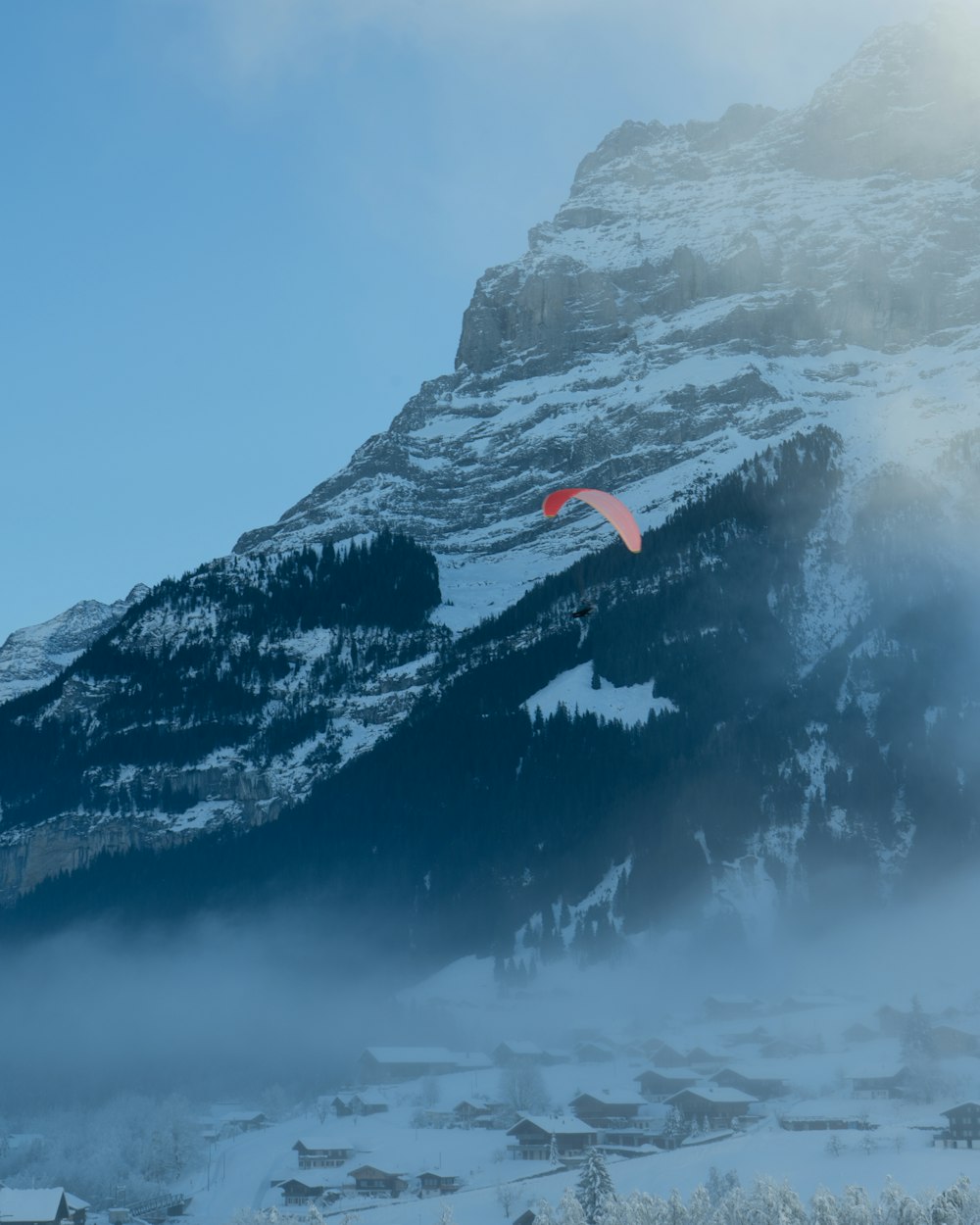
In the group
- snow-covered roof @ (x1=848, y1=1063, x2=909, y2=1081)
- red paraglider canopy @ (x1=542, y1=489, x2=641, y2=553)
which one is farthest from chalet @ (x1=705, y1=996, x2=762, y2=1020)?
red paraglider canopy @ (x1=542, y1=489, x2=641, y2=553)

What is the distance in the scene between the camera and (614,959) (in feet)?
641

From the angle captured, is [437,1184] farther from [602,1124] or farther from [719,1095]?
[719,1095]

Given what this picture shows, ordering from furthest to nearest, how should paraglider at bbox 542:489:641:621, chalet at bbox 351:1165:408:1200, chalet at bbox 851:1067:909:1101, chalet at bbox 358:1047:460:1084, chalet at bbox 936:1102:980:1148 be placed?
1. chalet at bbox 358:1047:460:1084
2. chalet at bbox 851:1067:909:1101
3. chalet at bbox 351:1165:408:1200
4. chalet at bbox 936:1102:980:1148
5. paraglider at bbox 542:489:641:621

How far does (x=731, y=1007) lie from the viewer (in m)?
181

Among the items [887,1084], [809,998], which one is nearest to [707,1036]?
[809,998]

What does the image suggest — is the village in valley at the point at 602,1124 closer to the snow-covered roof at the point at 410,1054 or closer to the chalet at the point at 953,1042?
the chalet at the point at 953,1042

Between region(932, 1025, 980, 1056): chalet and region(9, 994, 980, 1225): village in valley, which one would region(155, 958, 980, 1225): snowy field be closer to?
region(9, 994, 980, 1225): village in valley

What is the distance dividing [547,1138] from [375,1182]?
534 inches

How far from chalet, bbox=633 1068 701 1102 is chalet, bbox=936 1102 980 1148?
3010 centimetres

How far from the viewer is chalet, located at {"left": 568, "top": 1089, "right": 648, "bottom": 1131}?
149 metres

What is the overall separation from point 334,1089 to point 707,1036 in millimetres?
34550

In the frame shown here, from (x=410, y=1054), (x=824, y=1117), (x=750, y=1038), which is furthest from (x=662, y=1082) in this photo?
(x=410, y=1054)

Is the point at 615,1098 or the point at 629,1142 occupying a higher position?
the point at 615,1098

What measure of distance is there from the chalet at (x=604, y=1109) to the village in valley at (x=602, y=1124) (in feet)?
0.51
